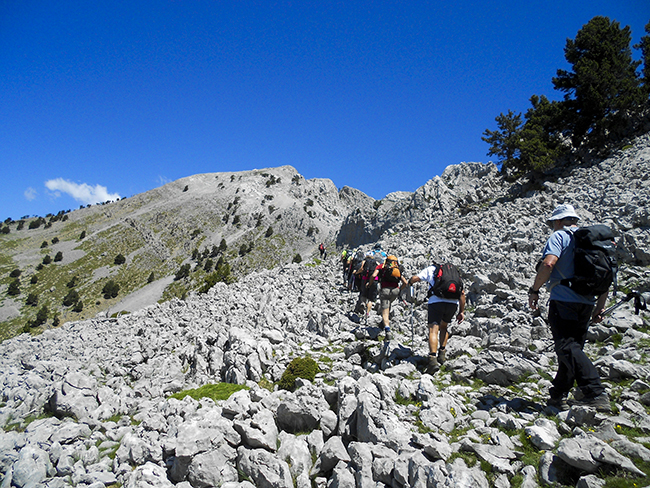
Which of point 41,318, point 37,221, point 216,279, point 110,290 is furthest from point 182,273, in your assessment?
point 37,221

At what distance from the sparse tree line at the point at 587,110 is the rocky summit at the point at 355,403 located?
50.9ft

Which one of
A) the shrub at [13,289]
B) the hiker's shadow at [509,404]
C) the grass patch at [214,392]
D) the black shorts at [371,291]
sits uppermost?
the shrub at [13,289]

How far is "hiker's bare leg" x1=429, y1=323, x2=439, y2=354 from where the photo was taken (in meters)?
7.44

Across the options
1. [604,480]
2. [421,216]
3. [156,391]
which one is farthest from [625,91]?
[156,391]

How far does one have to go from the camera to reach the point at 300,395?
643cm

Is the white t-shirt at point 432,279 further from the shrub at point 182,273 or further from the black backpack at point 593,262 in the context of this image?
the shrub at point 182,273

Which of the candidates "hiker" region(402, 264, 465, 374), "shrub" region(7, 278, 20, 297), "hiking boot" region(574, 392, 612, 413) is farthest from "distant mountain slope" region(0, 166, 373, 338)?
"hiking boot" region(574, 392, 612, 413)

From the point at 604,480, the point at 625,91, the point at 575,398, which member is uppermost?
the point at 625,91

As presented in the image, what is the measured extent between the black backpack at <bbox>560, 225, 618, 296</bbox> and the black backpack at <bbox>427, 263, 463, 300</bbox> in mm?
2595

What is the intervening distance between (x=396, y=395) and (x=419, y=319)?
5641 millimetres

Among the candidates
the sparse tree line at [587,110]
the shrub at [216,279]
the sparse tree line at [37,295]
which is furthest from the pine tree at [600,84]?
the sparse tree line at [37,295]

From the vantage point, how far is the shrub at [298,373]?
7.96 meters

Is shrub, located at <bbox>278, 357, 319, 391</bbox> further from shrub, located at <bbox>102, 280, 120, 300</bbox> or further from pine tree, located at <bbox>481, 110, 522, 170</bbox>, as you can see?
shrub, located at <bbox>102, 280, 120, 300</bbox>

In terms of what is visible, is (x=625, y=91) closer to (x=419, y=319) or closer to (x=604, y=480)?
(x=419, y=319)
